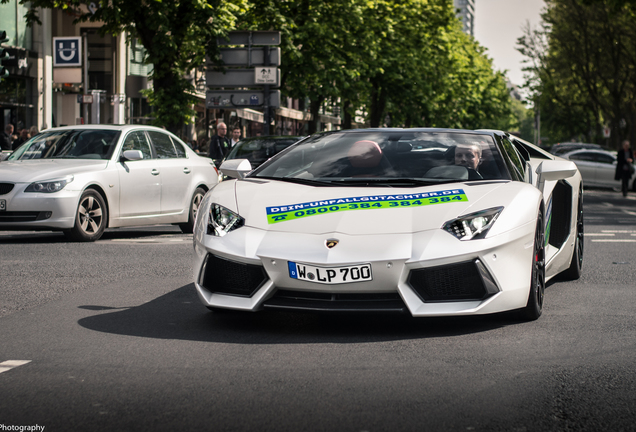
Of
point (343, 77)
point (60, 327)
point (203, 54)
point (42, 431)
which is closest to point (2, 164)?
point (60, 327)

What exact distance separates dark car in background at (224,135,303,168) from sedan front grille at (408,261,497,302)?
12275 millimetres

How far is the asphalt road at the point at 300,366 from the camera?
146 inches

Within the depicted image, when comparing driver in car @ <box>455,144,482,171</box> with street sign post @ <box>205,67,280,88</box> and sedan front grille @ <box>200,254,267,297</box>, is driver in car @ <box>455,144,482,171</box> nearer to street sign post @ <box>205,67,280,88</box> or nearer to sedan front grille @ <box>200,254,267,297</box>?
sedan front grille @ <box>200,254,267,297</box>

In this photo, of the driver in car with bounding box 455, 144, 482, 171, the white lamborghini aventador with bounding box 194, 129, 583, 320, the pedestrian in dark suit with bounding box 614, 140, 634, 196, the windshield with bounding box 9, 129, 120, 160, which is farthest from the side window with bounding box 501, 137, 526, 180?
the pedestrian in dark suit with bounding box 614, 140, 634, 196

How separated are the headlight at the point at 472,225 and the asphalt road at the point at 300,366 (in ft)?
1.91

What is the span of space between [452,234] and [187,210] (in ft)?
27.8

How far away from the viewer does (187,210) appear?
1341cm

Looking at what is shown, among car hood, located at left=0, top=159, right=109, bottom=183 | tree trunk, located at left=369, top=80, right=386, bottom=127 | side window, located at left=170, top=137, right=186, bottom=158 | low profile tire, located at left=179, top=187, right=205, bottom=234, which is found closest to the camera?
car hood, located at left=0, top=159, right=109, bottom=183

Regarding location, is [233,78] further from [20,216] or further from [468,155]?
[468,155]

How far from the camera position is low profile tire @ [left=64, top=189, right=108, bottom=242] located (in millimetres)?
11664

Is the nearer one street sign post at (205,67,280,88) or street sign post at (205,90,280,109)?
street sign post at (205,90,280,109)

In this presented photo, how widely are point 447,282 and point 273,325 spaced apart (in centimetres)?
115

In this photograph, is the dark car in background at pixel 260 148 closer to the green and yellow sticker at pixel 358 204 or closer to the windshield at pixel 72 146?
the windshield at pixel 72 146

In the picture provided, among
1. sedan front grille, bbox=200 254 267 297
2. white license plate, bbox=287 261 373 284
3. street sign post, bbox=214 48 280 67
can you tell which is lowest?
sedan front grille, bbox=200 254 267 297
